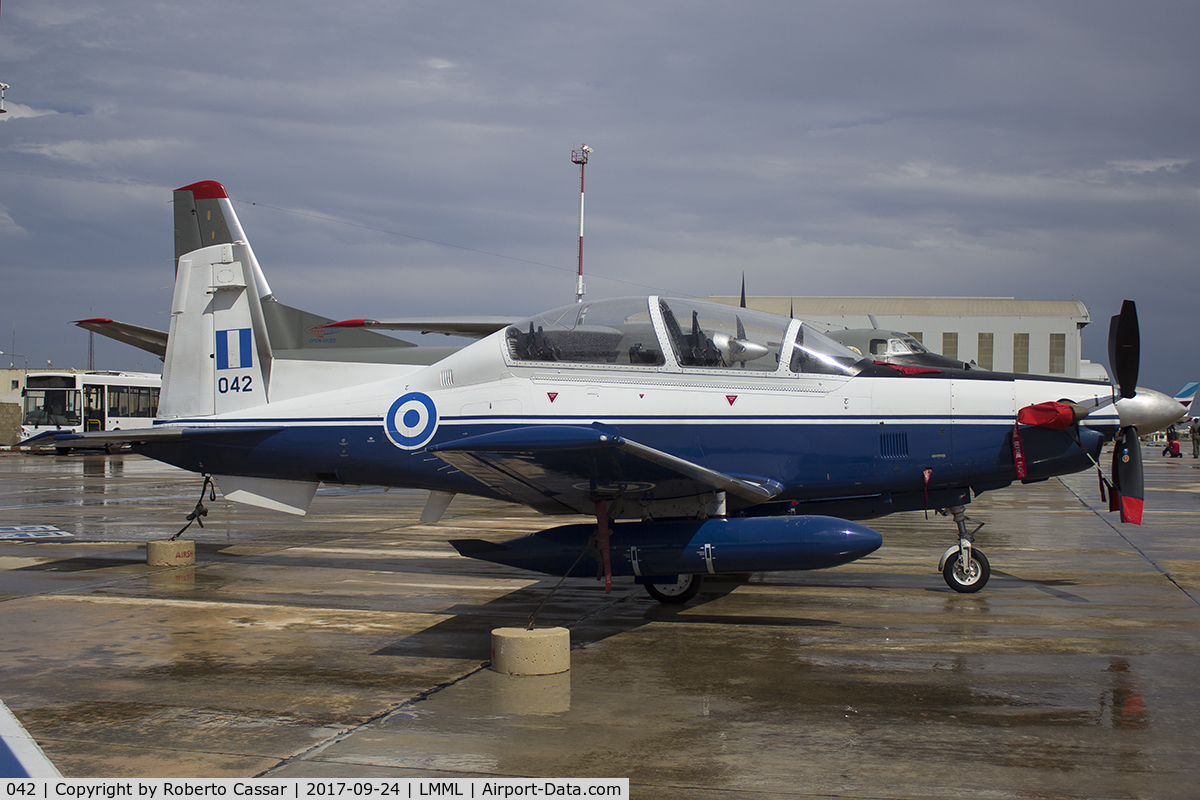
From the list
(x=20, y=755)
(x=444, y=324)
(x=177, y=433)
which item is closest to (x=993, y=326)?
(x=444, y=324)

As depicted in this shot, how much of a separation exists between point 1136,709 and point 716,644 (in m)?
2.52

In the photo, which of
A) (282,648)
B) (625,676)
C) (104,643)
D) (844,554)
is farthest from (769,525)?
(104,643)

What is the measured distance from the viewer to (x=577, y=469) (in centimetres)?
617

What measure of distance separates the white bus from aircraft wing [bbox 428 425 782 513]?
36.1 meters

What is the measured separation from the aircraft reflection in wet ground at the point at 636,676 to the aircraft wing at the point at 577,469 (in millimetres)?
1014

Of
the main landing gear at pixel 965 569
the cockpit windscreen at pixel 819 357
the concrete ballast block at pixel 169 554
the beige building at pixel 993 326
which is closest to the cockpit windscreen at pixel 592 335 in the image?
the cockpit windscreen at pixel 819 357

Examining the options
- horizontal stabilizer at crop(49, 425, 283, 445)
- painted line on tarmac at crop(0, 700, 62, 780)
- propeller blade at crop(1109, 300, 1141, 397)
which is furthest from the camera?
horizontal stabilizer at crop(49, 425, 283, 445)

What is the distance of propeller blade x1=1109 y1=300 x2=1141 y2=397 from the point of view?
6887 mm

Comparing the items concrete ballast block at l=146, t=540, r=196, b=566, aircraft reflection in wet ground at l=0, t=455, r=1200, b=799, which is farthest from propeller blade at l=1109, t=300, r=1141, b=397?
concrete ballast block at l=146, t=540, r=196, b=566

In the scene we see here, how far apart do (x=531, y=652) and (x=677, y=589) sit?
7.91ft

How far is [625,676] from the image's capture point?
534cm

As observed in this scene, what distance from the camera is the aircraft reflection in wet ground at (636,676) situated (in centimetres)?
389

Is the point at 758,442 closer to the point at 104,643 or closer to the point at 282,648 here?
the point at 282,648

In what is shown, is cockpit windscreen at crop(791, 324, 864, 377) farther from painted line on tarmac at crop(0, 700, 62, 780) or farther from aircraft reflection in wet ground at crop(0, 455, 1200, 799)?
painted line on tarmac at crop(0, 700, 62, 780)
